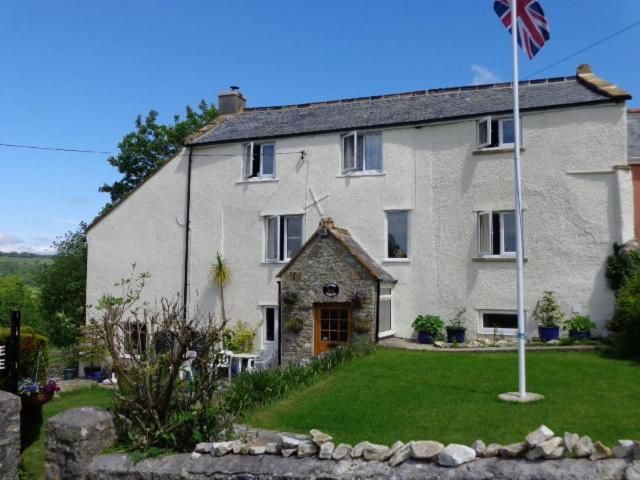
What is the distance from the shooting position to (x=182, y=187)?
23250mm

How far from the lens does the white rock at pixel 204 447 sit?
6.88 metres

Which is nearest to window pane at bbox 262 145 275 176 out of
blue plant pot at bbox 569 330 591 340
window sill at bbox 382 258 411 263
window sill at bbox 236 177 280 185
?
window sill at bbox 236 177 280 185

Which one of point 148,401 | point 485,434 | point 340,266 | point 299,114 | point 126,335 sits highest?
point 299,114

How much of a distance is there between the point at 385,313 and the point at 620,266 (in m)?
6.94

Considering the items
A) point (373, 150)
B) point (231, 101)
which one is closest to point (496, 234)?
point (373, 150)

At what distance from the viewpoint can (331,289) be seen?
18.2 meters

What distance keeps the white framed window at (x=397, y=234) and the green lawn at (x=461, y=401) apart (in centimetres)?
513

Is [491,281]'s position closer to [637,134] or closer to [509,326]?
[509,326]

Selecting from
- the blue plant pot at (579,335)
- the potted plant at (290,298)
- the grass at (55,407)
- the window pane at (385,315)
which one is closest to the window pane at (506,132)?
the blue plant pot at (579,335)

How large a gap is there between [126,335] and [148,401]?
90 centimetres

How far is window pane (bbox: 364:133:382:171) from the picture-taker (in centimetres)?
2031

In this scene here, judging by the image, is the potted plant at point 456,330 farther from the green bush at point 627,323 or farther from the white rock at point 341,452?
the white rock at point 341,452

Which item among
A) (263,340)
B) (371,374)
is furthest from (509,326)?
(263,340)

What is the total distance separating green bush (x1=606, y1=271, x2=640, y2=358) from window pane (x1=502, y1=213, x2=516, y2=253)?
11.9ft
